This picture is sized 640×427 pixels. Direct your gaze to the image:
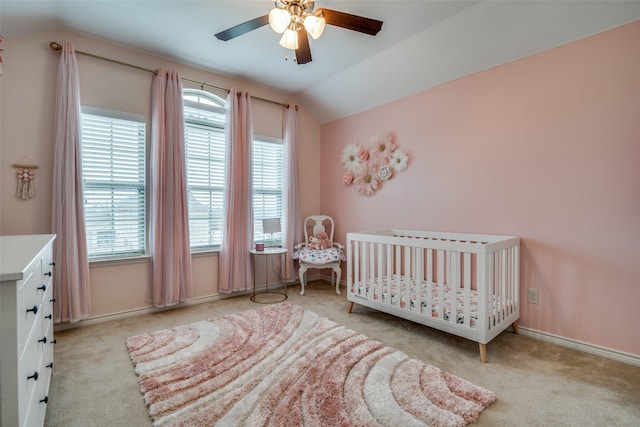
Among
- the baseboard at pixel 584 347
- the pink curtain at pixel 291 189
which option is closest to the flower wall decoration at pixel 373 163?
the pink curtain at pixel 291 189

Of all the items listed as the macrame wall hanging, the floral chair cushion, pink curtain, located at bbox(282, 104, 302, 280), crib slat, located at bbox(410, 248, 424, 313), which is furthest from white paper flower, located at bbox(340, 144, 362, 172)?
the macrame wall hanging

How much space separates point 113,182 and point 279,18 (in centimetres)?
221

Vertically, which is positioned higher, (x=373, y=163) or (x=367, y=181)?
(x=373, y=163)

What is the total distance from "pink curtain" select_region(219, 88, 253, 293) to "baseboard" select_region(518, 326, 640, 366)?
283 centimetres

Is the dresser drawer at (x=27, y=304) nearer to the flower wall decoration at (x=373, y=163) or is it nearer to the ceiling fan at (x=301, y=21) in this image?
the ceiling fan at (x=301, y=21)

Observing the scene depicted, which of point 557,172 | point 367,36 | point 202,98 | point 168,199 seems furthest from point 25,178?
point 557,172

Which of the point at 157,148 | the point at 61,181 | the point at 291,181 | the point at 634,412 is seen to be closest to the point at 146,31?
the point at 157,148

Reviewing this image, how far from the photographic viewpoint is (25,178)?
96.4 inches

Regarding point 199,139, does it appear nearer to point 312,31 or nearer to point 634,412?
point 312,31

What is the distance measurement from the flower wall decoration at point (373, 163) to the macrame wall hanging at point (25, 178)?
3.11 metres

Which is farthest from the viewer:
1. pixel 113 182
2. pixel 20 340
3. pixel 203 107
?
pixel 203 107

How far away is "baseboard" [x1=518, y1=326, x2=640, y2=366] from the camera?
2.06m

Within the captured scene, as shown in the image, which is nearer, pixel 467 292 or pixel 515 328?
pixel 467 292

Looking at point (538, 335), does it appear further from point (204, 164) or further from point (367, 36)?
point (204, 164)
